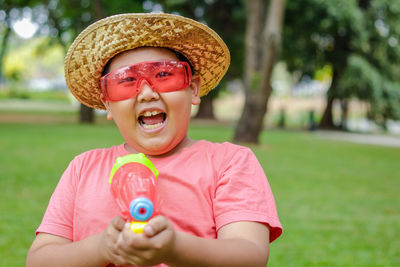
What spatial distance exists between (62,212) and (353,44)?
2256 cm

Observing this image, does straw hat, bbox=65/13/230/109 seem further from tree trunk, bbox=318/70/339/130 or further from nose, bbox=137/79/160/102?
tree trunk, bbox=318/70/339/130

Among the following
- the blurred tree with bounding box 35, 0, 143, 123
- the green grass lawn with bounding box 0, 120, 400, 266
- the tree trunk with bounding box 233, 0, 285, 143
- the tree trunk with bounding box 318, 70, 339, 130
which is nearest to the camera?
the green grass lawn with bounding box 0, 120, 400, 266

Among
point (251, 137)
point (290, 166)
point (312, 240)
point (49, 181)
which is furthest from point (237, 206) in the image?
point (251, 137)

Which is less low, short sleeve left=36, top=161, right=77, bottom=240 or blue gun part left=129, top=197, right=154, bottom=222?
blue gun part left=129, top=197, right=154, bottom=222

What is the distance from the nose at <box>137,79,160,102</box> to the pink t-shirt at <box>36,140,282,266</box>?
0.86 feet

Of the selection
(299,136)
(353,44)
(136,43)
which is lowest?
(299,136)

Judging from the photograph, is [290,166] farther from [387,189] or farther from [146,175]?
[146,175]

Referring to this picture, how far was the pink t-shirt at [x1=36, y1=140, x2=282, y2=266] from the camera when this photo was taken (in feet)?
5.84

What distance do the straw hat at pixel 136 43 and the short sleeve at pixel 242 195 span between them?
1.55 feet

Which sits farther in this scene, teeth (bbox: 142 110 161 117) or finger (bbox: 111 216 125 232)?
teeth (bbox: 142 110 161 117)

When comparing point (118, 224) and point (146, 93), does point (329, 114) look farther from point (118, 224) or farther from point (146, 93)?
point (118, 224)

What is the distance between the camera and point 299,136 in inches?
777

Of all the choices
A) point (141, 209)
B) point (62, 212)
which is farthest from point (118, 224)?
point (62, 212)

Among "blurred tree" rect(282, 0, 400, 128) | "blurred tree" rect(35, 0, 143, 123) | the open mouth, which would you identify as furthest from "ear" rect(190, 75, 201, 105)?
"blurred tree" rect(282, 0, 400, 128)
